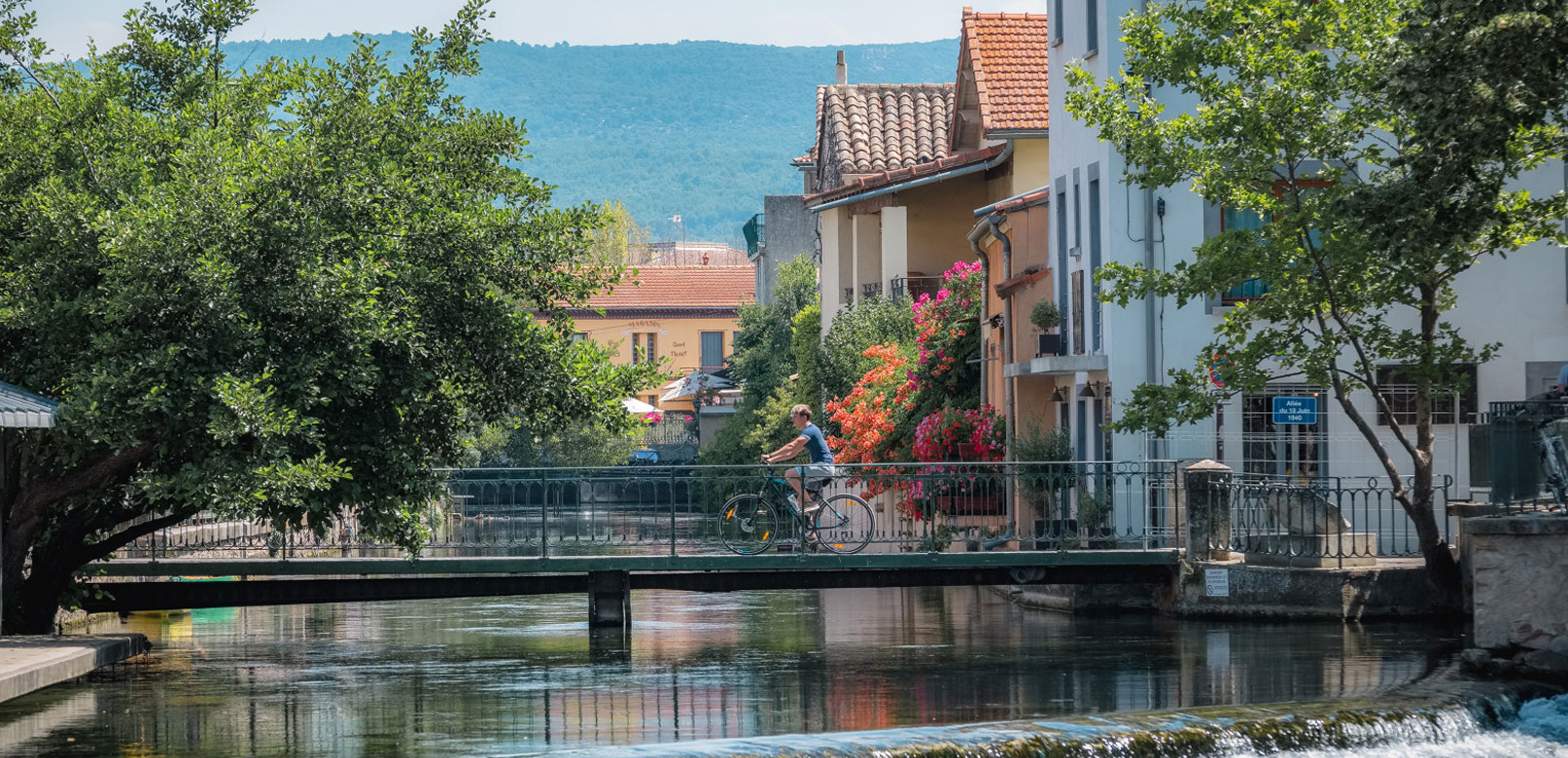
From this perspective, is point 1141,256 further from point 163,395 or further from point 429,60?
point 163,395

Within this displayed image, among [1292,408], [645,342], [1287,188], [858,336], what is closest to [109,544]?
[1287,188]

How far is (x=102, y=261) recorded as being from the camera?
16922mm

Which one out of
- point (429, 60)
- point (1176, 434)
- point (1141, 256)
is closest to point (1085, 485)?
point (1176, 434)

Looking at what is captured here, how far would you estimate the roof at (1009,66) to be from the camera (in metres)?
32.8

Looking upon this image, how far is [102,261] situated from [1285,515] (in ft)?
43.1

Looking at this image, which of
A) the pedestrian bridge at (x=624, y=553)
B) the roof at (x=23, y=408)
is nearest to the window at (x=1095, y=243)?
the pedestrian bridge at (x=624, y=553)

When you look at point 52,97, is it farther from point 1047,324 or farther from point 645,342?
point 645,342

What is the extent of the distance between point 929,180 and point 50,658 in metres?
23.6

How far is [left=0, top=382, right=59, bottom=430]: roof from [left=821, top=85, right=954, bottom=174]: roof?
3100 centimetres

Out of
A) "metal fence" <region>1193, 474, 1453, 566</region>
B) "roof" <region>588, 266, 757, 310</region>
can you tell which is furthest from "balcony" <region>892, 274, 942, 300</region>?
"roof" <region>588, 266, 757, 310</region>

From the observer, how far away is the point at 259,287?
16.8 meters

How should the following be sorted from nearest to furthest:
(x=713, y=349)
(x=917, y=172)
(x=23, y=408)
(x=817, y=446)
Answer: (x=23, y=408) < (x=817, y=446) < (x=917, y=172) < (x=713, y=349)

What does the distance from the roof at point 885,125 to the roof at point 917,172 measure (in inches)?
193

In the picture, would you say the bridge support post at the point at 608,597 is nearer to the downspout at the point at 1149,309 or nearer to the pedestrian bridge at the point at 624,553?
A: the pedestrian bridge at the point at 624,553
